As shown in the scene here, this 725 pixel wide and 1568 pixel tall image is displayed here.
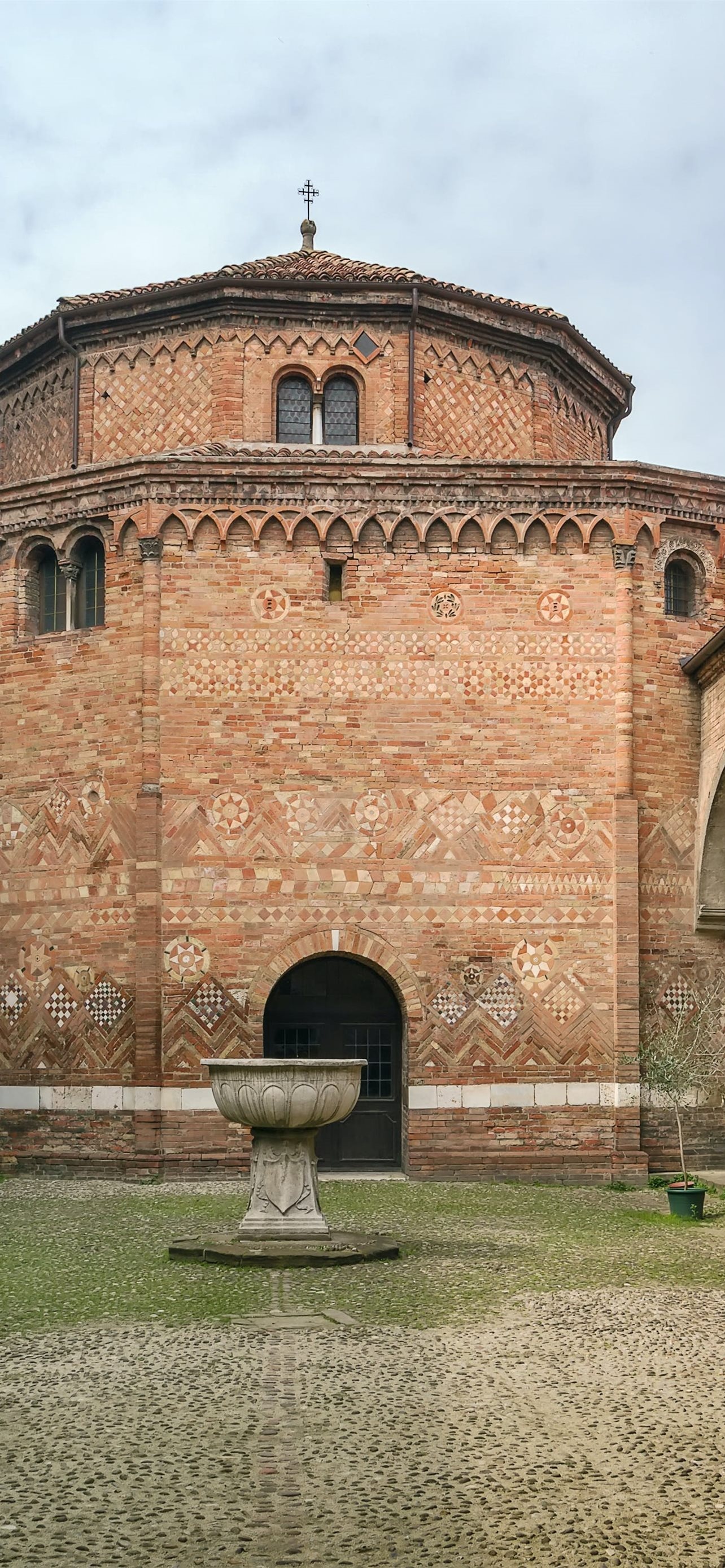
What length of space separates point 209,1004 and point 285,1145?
4561 millimetres

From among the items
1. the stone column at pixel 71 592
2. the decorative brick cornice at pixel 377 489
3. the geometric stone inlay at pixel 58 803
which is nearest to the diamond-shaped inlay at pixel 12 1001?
the geometric stone inlay at pixel 58 803

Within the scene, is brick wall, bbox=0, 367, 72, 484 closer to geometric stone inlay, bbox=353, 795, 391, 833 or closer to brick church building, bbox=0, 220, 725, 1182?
brick church building, bbox=0, 220, 725, 1182

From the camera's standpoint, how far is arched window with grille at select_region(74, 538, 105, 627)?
54.9 feet

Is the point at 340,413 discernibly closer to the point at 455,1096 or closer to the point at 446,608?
the point at 446,608

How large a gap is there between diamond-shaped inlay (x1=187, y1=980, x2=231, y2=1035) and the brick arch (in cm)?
27

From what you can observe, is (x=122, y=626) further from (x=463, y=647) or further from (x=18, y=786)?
(x=463, y=647)

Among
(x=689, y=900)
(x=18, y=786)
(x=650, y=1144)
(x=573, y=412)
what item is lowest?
(x=650, y=1144)

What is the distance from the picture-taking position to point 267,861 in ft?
52.0

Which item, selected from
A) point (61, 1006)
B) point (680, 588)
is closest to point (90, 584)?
point (61, 1006)

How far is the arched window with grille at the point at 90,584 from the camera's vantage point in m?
16.7

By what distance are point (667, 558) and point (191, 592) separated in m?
5.09

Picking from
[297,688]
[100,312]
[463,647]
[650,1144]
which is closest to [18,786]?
[297,688]

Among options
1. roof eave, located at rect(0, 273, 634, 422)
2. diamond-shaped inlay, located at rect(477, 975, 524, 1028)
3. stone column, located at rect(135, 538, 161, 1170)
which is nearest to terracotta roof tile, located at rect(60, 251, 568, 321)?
roof eave, located at rect(0, 273, 634, 422)

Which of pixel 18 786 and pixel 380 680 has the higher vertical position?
pixel 380 680
